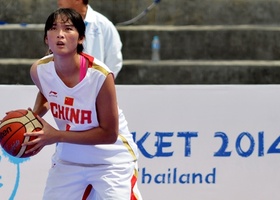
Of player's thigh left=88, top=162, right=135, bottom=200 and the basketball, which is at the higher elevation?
the basketball

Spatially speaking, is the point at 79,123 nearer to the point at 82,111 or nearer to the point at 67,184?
the point at 82,111

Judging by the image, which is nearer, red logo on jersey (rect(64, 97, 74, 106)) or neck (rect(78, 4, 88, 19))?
red logo on jersey (rect(64, 97, 74, 106))

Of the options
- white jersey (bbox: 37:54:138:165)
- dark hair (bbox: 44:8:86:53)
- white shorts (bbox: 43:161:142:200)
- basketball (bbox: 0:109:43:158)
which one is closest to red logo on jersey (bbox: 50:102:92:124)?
white jersey (bbox: 37:54:138:165)

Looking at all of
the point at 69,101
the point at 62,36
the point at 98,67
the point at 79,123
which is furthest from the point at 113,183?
the point at 62,36

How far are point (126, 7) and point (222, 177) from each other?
454cm

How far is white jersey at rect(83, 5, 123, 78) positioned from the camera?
22.1 feet

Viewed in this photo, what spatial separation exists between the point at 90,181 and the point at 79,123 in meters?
0.33

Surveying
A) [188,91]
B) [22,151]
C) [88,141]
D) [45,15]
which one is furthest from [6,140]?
[45,15]

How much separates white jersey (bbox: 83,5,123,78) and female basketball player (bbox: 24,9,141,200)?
1972mm

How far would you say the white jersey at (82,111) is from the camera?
4.54 meters

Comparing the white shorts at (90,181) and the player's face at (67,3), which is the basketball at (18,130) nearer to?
the white shorts at (90,181)

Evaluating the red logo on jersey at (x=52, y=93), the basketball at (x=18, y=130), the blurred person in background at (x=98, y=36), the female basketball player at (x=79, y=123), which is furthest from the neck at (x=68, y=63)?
the blurred person in background at (x=98, y=36)

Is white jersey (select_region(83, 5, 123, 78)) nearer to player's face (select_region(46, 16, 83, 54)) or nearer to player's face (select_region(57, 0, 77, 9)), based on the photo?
player's face (select_region(57, 0, 77, 9))

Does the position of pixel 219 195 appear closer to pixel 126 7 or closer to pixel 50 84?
pixel 50 84
